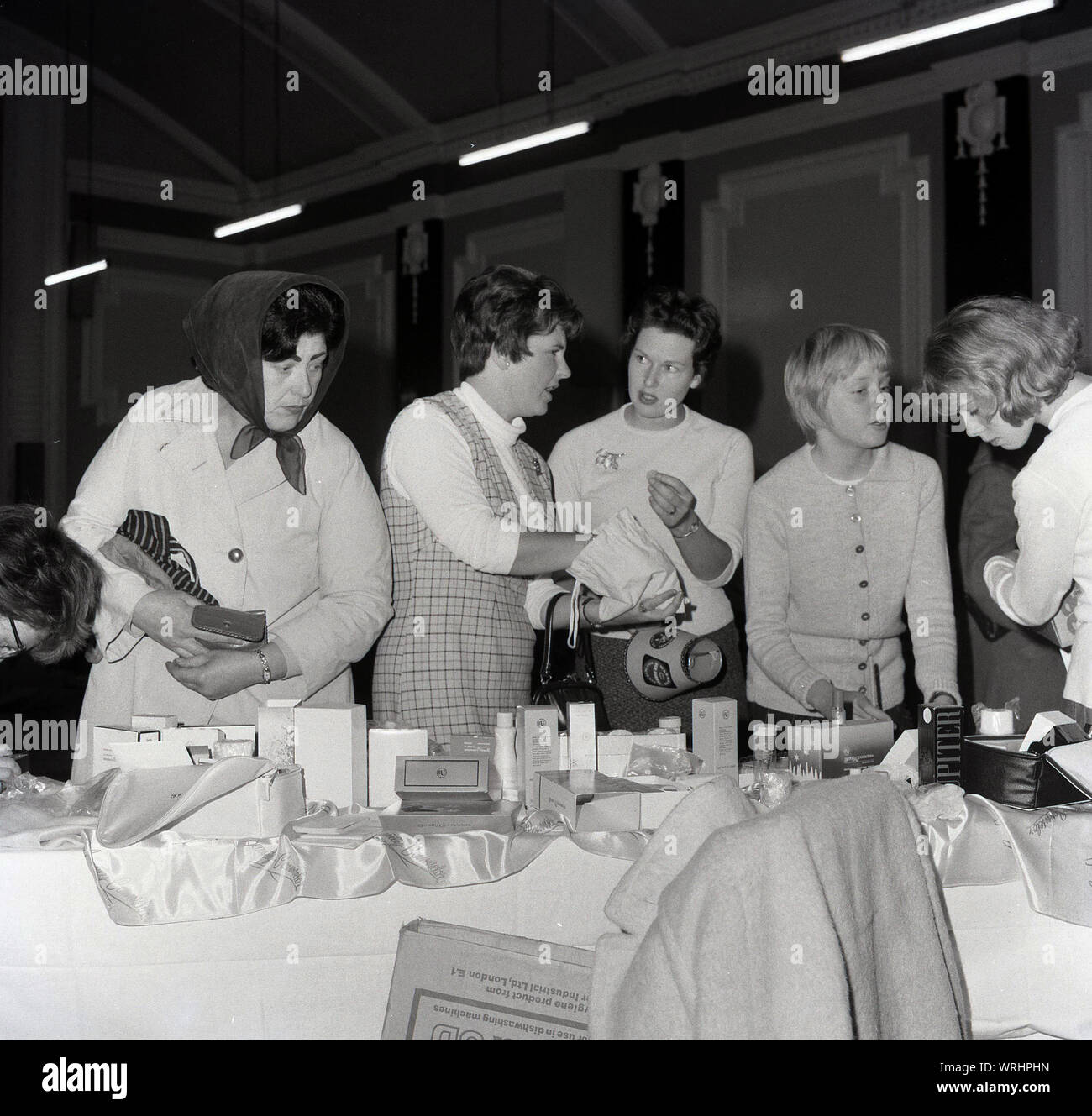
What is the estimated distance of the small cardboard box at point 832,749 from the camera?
7.79 ft

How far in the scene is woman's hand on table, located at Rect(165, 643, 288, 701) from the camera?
8.63ft

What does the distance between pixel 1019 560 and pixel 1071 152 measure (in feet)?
4.58

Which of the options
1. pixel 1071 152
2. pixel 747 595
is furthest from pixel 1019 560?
pixel 1071 152

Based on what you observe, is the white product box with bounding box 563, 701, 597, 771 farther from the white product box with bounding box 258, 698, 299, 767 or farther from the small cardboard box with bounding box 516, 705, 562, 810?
the white product box with bounding box 258, 698, 299, 767

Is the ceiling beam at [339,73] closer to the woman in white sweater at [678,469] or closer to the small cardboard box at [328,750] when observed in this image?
the woman in white sweater at [678,469]

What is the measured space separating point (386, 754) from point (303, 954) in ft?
1.37

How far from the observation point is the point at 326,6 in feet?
10.5

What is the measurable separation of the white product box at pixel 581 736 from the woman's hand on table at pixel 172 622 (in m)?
0.86

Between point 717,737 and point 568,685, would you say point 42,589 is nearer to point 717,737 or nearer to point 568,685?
point 568,685

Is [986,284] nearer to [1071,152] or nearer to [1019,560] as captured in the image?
[1071,152]

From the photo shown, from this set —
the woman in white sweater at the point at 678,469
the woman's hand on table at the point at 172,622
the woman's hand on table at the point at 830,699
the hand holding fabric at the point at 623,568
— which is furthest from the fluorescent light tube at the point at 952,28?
the woman's hand on table at the point at 172,622

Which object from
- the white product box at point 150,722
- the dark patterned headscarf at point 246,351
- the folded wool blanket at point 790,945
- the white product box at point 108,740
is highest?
the dark patterned headscarf at point 246,351

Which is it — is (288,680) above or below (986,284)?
below

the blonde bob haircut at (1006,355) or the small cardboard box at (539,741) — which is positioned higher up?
the blonde bob haircut at (1006,355)
